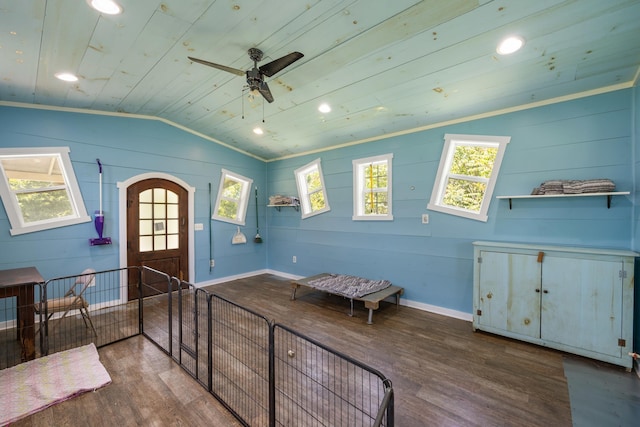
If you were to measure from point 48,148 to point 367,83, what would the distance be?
4.27 m

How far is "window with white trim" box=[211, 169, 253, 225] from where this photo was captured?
550cm

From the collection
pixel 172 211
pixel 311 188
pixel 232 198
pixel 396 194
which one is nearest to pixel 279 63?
pixel 396 194

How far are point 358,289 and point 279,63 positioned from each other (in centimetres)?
303

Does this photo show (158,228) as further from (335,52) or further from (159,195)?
(335,52)

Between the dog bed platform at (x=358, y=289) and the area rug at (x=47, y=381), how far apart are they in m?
2.60

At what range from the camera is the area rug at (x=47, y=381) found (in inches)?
76.5

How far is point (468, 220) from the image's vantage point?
3.59 meters

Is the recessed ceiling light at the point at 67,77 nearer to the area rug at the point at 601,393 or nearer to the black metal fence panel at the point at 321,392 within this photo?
the black metal fence panel at the point at 321,392

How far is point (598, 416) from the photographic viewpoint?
1.88 m

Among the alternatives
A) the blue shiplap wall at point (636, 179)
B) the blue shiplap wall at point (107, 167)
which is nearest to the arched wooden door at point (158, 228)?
the blue shiplap wall at point (107, 167)

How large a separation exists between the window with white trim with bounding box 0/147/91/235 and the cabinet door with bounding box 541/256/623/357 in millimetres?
5938

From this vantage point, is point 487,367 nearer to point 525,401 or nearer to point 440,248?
point 525,401

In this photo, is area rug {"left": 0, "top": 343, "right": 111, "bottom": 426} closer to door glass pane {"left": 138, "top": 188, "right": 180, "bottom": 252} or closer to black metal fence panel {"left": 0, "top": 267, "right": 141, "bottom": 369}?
black metal fence panel {"left": 0, "top": 267, "right": 141, "bottom": 369}

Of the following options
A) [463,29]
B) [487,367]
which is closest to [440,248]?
[487,367]
